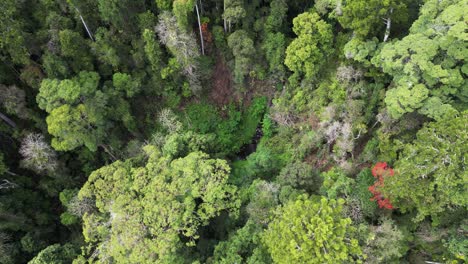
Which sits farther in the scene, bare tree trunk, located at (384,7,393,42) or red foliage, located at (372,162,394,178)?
bare tree trunk, located at (384,7,393,42)

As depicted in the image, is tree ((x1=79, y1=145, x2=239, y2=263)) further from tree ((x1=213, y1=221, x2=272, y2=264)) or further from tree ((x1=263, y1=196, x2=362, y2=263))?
tree ((x1=263, y1=196, x2=362, y2=263))

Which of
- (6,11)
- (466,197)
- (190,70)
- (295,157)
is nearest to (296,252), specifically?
(466,197)

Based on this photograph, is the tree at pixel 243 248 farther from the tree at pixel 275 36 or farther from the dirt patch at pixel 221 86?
the dirt patch at pixel 221 86

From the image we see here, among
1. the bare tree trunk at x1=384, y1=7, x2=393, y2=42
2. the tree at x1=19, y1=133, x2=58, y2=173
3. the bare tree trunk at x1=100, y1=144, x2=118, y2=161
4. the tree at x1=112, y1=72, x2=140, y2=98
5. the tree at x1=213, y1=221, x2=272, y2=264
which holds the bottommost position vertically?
the tree at x1=213, y1=221, x2=272, y2=264

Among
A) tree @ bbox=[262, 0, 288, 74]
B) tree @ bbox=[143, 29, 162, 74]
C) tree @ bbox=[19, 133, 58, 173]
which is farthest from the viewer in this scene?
tree @ bbox=[262, 0, 288, 74]

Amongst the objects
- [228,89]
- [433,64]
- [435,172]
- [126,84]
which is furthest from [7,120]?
[433,64]

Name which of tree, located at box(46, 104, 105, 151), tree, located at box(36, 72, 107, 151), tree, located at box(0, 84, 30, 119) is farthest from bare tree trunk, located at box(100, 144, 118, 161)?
tree, located at box(0, 84, 30, 119)
